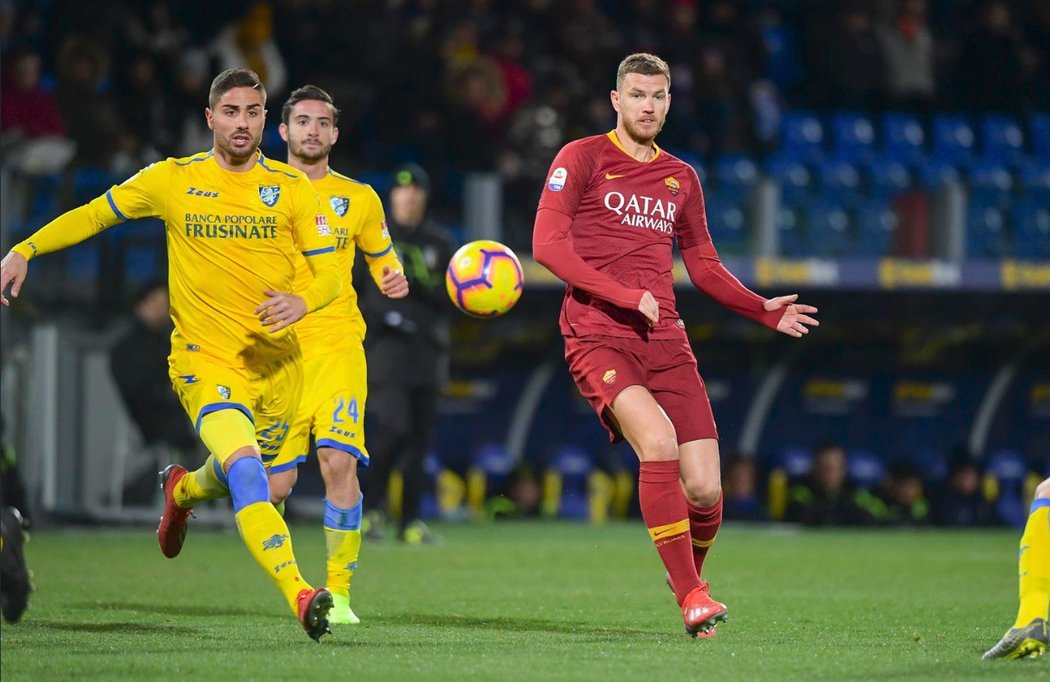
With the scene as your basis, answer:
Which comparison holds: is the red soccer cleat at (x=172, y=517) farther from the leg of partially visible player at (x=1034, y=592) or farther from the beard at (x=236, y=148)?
the leg of partially visible player at (x=1034, y=592)

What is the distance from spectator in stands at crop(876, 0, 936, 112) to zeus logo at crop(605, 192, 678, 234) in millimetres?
11243

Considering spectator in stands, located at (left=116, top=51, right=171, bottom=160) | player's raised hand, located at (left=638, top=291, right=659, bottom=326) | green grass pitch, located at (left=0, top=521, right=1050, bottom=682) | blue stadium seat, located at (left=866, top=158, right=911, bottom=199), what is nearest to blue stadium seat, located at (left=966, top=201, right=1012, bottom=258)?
blue stadium seat, located at (left=866, top=158, right=911, bottom=199)

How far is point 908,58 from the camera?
1806 cm

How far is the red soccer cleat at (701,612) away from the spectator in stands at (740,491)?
8.91m

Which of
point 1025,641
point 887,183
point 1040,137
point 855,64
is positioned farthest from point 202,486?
point 1040,137

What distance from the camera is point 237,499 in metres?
6.11

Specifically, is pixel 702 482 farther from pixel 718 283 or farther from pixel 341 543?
pixel 341 543

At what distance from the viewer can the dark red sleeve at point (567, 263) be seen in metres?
6.45

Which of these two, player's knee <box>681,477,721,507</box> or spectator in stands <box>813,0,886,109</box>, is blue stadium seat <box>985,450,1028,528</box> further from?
player's knee <box>681,477,721,507</box>

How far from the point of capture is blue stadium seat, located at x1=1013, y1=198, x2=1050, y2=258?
15.1 m

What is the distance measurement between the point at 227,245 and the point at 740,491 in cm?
933

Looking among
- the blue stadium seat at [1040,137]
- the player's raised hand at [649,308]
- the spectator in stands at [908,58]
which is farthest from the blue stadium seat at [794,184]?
the player's raised hand at [649,308]

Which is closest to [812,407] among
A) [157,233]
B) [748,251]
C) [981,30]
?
[748,251]

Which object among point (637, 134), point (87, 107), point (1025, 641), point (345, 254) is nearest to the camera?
point (1025, 641)
